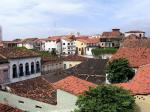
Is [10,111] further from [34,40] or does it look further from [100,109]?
[34,40]

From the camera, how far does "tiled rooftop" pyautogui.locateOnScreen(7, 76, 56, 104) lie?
23.8m

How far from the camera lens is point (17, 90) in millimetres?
25422

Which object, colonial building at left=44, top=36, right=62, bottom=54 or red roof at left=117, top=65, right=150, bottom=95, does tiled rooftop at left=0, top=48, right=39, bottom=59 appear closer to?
red roof at left=117, top=65, right=150, bottom=95

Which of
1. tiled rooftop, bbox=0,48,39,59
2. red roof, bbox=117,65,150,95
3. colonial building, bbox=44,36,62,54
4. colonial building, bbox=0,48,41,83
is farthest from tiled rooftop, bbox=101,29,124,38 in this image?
red roof, bbox=117,65,150,95

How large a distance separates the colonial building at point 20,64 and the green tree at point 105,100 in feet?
78.6

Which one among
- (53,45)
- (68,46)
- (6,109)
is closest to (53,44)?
(53,45)

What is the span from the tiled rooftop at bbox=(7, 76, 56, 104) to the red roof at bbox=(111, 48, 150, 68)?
961cm

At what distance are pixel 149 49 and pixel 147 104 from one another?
53.8 ft

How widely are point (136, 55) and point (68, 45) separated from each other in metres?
64.8

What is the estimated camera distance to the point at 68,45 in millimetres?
99750

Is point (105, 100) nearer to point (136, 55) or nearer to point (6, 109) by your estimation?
point (6, 109)

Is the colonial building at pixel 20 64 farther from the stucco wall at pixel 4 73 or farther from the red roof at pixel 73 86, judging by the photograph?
the red roof at pixel 73 86

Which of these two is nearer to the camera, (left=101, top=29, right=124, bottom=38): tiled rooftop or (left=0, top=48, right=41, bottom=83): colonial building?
(left=0, top=48, right=41, bottom=83): colonial building

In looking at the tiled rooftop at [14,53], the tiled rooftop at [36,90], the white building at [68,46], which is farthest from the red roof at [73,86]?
the white building at [68,46]
